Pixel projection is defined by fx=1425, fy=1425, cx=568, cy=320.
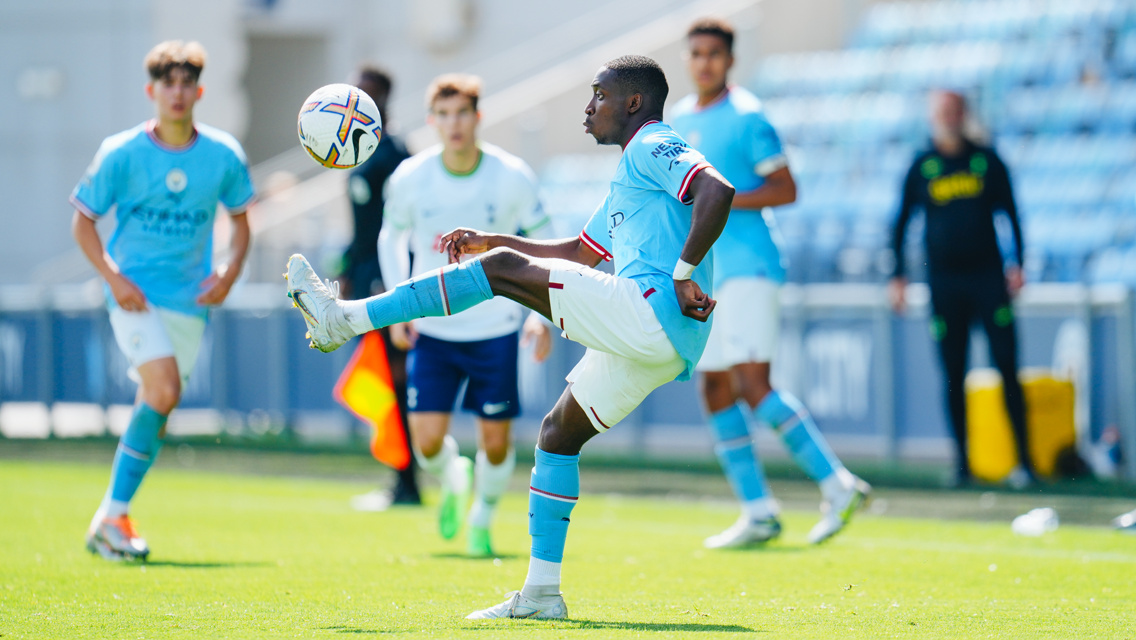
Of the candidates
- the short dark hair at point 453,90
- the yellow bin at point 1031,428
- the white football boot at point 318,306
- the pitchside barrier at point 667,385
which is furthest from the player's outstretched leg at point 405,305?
the pitchside barrier at point 667,385

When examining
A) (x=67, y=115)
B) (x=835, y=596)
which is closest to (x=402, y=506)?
(x=835, y=596)

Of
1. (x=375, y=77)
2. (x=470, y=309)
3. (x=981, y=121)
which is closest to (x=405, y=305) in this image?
(x=470, y=309)

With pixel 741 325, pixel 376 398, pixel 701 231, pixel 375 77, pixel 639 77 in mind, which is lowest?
pixel 376 398

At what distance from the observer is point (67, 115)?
2525 cm

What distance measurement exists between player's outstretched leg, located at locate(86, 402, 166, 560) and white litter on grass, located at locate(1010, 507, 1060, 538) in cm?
471

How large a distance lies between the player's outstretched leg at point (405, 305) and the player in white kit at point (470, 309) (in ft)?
7.95

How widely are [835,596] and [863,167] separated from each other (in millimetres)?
11518

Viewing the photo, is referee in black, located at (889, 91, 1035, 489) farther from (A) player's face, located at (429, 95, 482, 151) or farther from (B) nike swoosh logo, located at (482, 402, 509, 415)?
(A) player's face, located at (429, 95, 482, 151)

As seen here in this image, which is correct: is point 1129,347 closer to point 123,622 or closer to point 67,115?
point 123,622

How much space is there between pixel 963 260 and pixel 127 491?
6200mm

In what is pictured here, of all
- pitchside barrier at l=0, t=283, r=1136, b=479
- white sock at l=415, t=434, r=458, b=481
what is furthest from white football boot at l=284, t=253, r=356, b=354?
pitchside barrier at l=0, t=283, r=1136, b=479

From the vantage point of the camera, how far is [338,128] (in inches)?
219

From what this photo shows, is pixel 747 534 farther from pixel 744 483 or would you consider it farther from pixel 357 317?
pixel 357 317

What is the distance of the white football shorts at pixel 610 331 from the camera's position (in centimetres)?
481
